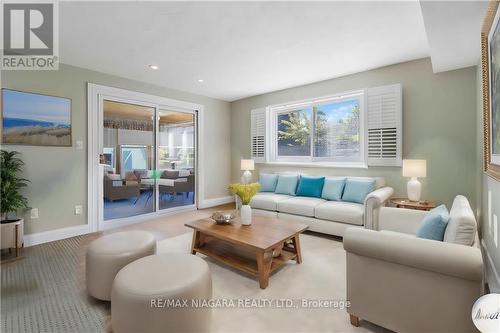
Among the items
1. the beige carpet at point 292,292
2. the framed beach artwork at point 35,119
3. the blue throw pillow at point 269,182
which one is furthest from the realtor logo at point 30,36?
the blue throw pillow at point 269,182

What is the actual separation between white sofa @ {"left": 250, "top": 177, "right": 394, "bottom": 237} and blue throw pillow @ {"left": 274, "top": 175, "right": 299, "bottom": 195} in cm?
14

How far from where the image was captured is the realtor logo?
2.23 metres

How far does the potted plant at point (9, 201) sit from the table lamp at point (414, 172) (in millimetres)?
4848

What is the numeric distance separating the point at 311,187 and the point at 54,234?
12.8 feet

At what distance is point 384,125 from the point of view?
3.64 metres

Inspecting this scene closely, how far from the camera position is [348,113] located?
426 centimetres

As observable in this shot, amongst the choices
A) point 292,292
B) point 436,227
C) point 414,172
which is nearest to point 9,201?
point 292,292

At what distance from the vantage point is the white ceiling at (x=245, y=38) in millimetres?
2225

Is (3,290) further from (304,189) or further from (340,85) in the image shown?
(340,85)

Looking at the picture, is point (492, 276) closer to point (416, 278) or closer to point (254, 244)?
point (416, 278)

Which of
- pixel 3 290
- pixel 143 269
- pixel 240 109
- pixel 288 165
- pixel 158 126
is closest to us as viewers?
pixel 143 269

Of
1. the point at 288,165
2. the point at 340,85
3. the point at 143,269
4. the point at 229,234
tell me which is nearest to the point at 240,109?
the point at 288,165

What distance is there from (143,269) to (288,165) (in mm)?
3753

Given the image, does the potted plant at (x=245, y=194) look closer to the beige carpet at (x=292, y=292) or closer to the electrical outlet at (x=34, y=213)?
the beige carpet at (x=292, y=292)
